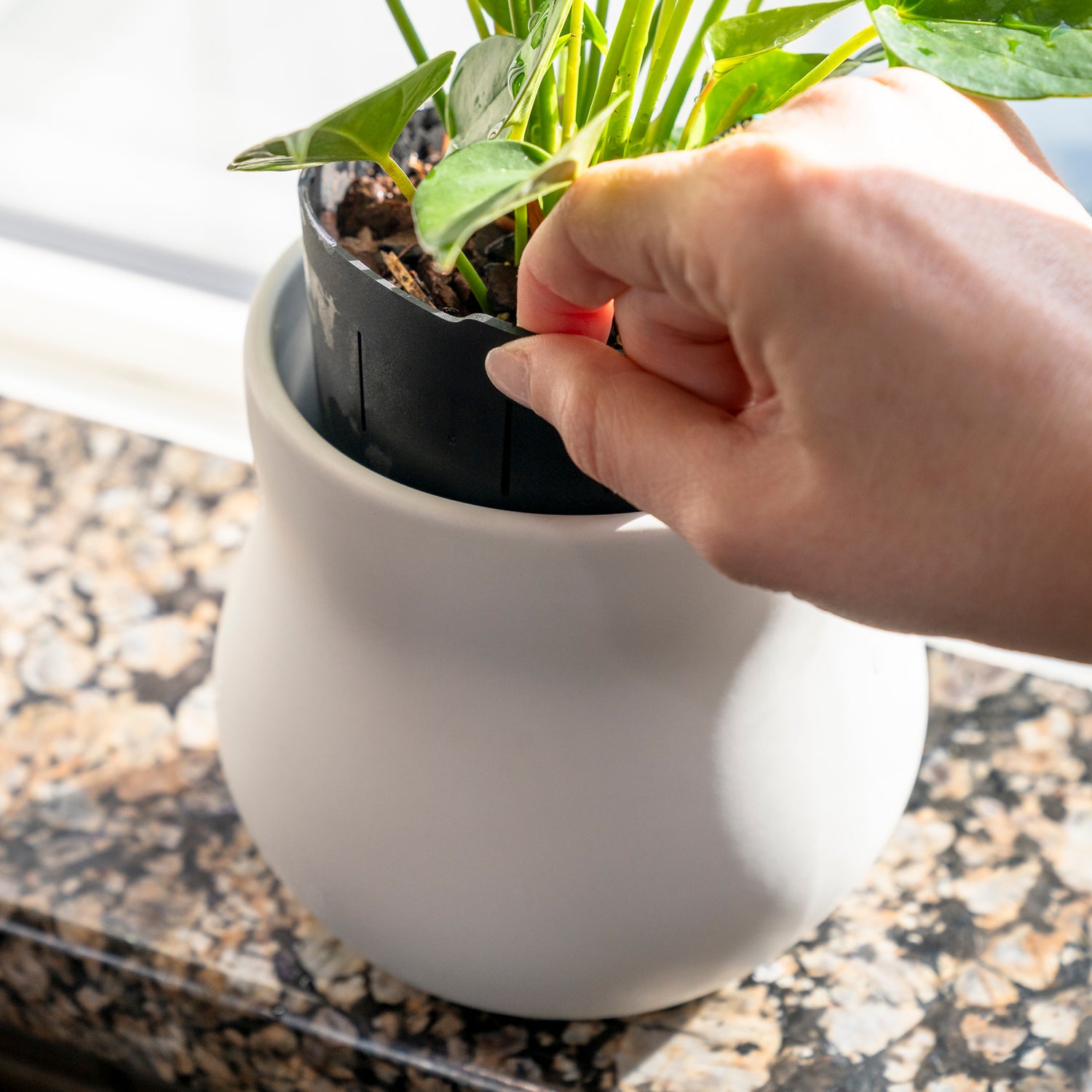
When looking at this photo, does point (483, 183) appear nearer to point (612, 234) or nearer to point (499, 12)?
point (612, 234)

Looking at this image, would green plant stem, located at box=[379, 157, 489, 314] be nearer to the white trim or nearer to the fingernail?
the fingernail

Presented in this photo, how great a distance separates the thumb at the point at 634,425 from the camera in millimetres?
224

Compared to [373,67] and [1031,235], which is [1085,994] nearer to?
[1031,235]

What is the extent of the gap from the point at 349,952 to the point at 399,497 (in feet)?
0.79

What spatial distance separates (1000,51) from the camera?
22cm

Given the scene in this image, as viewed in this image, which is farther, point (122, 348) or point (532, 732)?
point (122, 348)

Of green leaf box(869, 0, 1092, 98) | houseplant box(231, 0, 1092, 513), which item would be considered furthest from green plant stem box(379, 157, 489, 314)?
green leaf box(869, 0, 1092, 98)

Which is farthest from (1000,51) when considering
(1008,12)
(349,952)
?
(349,952)

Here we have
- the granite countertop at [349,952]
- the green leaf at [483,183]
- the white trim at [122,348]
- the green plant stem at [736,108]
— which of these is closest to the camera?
the green leaf at [483,183]

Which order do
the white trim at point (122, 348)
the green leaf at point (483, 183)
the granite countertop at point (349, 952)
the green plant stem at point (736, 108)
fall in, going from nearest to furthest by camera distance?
the green leaf at point (483, 183), the green plant stem at point (736, 108), the granite countertop at point (349, 952), the white trim at point (122, 348)

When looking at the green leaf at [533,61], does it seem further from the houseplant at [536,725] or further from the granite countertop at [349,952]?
the granite countertop at [349,952]

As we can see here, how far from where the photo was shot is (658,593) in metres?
0.28

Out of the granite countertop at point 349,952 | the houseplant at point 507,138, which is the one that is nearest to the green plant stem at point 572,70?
the houseplant at point 507,138

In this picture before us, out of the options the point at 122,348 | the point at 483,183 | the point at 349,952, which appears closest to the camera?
the point at 483,183
